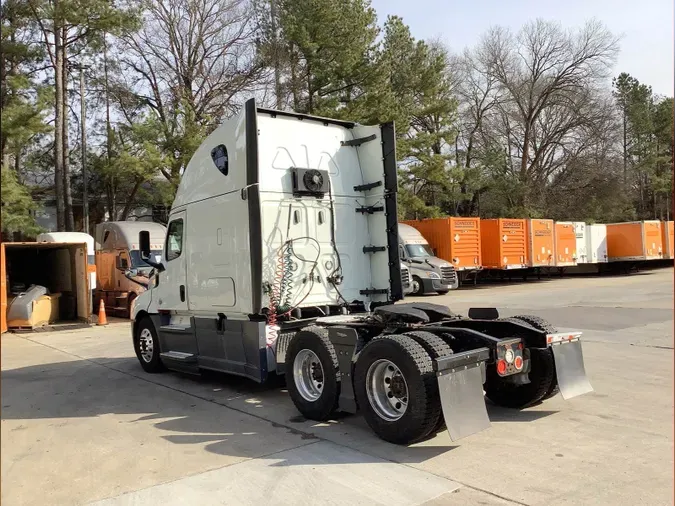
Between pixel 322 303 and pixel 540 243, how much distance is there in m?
26.0

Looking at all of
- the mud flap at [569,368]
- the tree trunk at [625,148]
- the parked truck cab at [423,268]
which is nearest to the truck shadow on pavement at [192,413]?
the mud flap at [569,368]

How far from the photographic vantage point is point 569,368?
613 cm

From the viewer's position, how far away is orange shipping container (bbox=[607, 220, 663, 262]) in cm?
3381

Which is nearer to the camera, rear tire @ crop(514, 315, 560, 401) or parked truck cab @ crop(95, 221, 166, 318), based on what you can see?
rear tire @ crop(514, 315, 560, 401)

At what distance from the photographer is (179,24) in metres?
31.5

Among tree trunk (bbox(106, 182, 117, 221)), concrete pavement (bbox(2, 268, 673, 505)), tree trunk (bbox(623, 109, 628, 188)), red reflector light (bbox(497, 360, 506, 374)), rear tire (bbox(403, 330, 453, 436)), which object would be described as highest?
tree trunk (bbox(623, 109, 628, 188))

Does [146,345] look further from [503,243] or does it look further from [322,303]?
[503,243]

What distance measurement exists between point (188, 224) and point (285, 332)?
2.43m

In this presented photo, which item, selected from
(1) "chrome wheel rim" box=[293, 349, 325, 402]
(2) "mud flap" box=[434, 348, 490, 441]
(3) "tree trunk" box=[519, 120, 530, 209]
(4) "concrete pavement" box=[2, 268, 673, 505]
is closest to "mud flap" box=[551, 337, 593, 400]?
(4) "concrete pavement" box=[2, 268, 673, 505]

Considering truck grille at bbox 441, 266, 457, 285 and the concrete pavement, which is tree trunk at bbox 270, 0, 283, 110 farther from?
the concrete pavement

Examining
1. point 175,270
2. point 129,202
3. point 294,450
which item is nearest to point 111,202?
point 129,202

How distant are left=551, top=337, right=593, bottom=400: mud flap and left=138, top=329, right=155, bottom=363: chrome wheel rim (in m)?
6.34

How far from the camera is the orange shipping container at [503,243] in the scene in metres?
29.2

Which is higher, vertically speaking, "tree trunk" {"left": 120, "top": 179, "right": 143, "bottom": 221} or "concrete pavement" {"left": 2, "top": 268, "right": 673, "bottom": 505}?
"tree trunk" {"left": 120, "top": 179, "right": 143, "bottom": 221}
